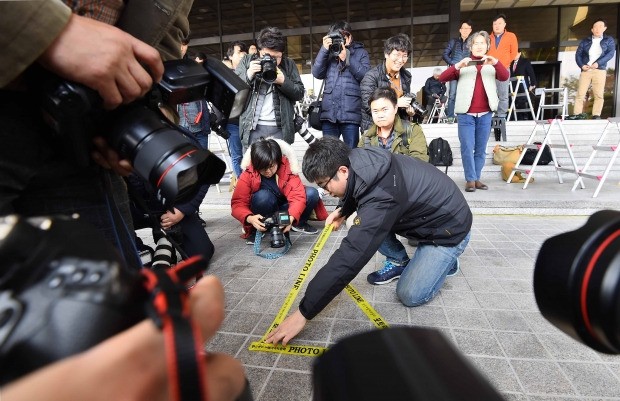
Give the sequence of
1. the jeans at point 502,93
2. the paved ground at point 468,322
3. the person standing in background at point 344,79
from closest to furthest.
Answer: the paved ground at point 468,322, the person standing in background at point 344,79, the jeans at point 502,93

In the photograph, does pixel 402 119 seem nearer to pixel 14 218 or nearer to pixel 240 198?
pixel 240 198

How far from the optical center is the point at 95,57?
719mm

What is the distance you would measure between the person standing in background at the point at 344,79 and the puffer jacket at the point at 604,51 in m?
6.24

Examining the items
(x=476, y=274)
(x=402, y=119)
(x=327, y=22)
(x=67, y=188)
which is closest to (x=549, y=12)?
(x=327, y=22)

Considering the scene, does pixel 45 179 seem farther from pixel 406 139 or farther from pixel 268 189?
pixel 406 139

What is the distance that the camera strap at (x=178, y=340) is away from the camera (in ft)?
1.14

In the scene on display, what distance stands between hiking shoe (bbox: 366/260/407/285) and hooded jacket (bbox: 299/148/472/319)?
34 cm

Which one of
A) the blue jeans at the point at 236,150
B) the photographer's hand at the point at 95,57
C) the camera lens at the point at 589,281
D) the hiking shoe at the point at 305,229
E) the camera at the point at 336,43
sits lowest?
the hiking shoe at the point at 305,229

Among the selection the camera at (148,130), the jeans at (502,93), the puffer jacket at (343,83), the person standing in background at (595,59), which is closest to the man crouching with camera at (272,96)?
the puffer jacket at (343,83)

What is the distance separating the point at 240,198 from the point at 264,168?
372 millimetres

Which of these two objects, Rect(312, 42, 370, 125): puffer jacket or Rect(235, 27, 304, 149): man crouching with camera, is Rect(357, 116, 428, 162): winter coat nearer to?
Rect(312, 42, 370, 125): puffer jacket

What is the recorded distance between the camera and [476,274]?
2.68m

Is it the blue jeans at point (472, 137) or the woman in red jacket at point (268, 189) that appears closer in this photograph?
the woman in red jacket at point (268, 189)

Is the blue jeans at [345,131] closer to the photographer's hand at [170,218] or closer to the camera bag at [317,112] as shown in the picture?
the camera bag at [317,112]
